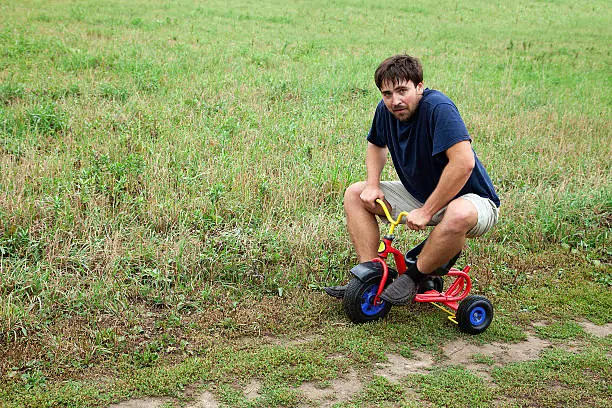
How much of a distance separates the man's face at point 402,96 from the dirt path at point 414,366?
1647 millimetres

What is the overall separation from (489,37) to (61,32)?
9.78 meters

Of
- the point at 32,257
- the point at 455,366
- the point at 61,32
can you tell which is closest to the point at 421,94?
the point at 455,366

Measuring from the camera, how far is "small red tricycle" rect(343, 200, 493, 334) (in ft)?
15.9

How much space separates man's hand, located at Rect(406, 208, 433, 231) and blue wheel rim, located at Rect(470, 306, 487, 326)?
76 centimetres

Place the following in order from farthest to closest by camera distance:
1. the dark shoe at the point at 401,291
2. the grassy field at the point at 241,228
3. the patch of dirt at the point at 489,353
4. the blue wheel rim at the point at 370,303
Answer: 1. the blue wheel rim at the point at 370,303
2. the dark shoe at the point at 401,291
3. the patch of dirt at the point at 489,353
4. the grassy field at the point at 241,228

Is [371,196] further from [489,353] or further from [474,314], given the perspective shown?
[489,353]

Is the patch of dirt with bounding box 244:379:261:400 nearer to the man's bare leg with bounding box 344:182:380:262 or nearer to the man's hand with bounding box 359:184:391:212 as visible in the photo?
the man's bare leg with bounding box 344:182:380:262

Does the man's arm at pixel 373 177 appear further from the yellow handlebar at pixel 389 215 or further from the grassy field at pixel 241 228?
the grassy field at pixel 241 228

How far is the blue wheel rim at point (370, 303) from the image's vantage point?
489 centimetres

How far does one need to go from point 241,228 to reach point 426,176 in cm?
184

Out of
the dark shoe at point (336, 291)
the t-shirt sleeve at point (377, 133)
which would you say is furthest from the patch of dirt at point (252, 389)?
the t-shirt sleeve at point (377, 133)

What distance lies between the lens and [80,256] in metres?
5.34

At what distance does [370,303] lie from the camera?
4941 mm

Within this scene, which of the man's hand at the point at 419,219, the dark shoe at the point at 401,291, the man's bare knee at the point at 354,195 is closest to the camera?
the man's hand at the point at 419,219
